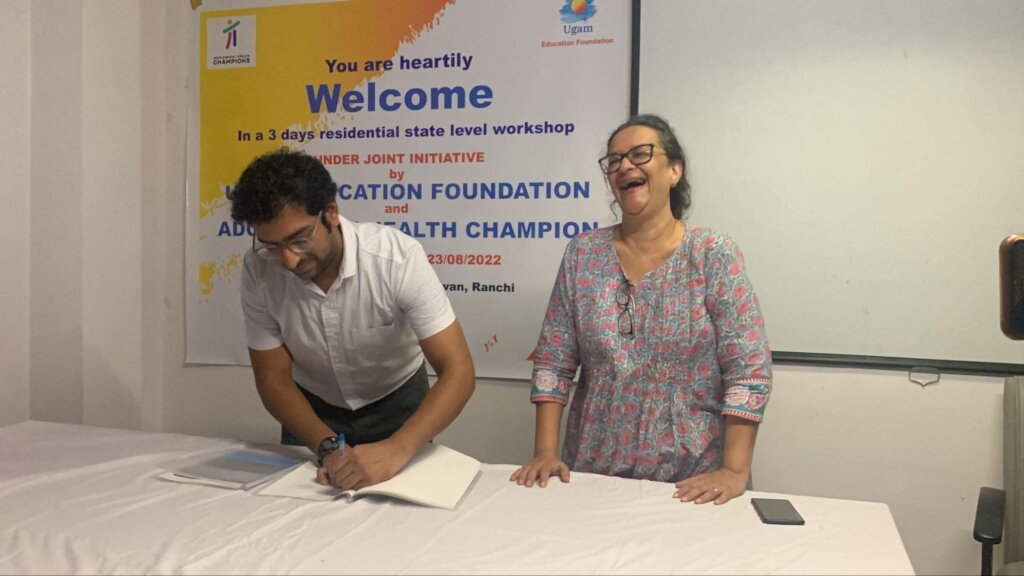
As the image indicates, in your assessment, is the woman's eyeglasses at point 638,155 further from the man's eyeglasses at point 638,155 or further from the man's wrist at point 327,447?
the man's wrist at point 327,447

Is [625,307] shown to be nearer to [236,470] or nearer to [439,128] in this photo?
[236,470]

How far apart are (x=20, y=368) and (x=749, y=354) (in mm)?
2297

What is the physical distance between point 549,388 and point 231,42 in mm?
1941

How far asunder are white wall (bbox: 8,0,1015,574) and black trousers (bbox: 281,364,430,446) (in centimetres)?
59

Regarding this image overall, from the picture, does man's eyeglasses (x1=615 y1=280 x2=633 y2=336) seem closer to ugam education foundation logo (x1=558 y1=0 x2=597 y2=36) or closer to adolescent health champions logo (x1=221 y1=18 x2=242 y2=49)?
ugam education foundation logo (x1=558 y1=0 x2=597 y2=36)

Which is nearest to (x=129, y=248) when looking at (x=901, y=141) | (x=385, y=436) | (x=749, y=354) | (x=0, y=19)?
(x=0, y=19)

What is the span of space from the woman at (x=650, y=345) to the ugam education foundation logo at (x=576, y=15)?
29.3 inches

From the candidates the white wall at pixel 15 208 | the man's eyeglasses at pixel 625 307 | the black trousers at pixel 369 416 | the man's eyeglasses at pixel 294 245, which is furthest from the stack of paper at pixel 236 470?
the white wall at pixel 15 208

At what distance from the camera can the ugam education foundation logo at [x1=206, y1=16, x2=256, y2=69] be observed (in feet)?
8.68

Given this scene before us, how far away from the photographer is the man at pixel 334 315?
1.45 meters

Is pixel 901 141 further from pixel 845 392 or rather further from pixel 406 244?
pixel 406 244

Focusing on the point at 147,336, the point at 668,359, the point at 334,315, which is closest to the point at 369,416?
the point at 334,315

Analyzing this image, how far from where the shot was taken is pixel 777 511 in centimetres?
125

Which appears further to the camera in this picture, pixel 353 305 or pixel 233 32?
pixel 233 32
